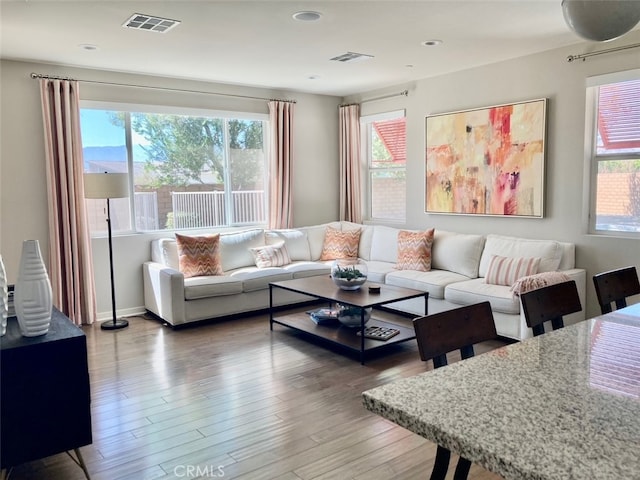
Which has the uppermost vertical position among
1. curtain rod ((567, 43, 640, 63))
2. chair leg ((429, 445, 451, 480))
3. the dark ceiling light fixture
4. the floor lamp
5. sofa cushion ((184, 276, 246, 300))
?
curtain rod ((567, 43, 640, 63))

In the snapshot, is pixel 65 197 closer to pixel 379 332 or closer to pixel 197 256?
pixel 197 256

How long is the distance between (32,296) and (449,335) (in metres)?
1.83

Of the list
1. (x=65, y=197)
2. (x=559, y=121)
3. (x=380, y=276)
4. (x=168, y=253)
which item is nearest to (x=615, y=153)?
(x=559, y=121)

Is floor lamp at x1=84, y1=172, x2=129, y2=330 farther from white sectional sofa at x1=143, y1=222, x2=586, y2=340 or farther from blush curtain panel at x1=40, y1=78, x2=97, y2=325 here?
white sectional sofa at x1=143, y1=222, x2=586, y2=340

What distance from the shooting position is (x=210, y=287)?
16.3ft

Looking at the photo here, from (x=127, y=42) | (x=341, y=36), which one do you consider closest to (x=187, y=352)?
(x=127, y=42)

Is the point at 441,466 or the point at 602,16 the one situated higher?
the point at 602,16

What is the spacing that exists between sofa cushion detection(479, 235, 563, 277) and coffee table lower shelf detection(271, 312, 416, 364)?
1.21 m

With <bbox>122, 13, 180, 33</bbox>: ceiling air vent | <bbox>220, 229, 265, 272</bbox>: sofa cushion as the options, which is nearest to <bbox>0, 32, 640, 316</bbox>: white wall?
<bbox>220, 229, 265, 272</bbox>: sofa cushion

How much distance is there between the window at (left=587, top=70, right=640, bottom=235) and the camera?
165 inches

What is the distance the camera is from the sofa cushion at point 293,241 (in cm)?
602

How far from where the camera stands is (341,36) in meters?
4.02

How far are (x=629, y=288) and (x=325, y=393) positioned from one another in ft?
6.25

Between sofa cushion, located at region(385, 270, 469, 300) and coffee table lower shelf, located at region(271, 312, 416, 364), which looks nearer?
coffee table lower shelf, located at region(271, 312, 416, 364)
